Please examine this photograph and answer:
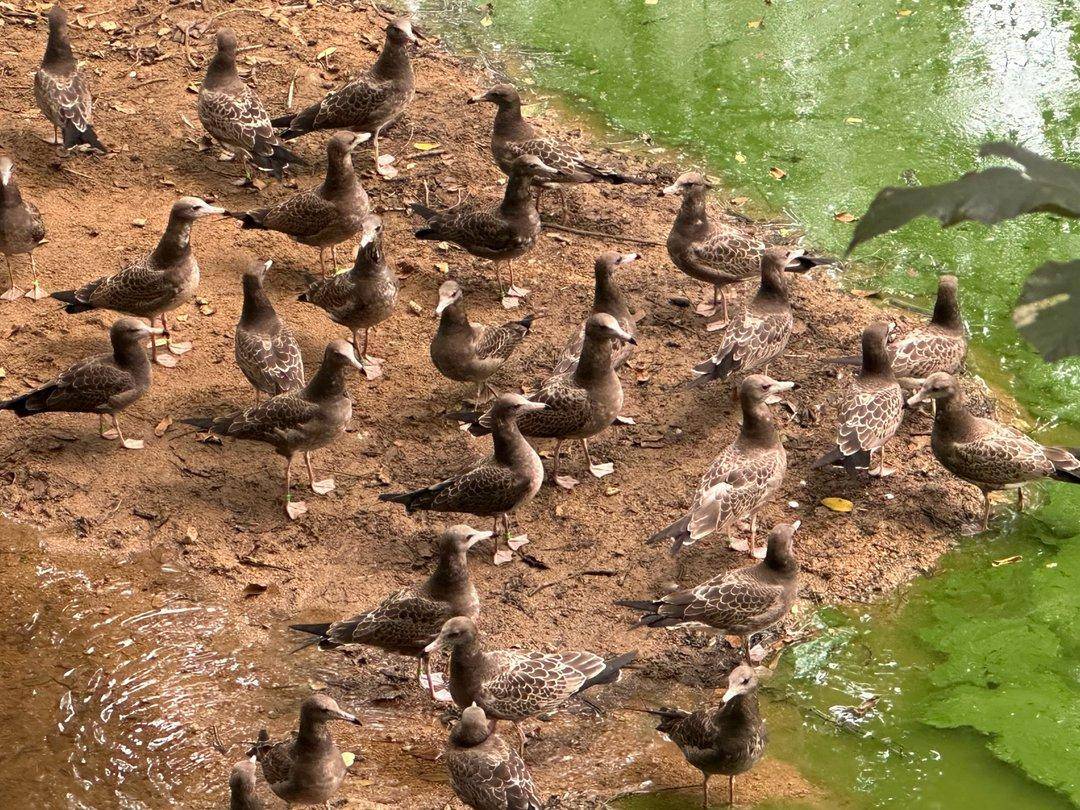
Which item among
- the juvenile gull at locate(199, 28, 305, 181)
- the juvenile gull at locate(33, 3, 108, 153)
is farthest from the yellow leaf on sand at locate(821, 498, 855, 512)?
the juvenile gull at locate(33, 3, 108, 153)

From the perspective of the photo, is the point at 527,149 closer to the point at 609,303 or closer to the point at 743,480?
the point at 609,303

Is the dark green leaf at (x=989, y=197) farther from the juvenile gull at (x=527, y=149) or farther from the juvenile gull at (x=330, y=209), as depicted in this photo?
the juvenile gull at (x=527, y=149)

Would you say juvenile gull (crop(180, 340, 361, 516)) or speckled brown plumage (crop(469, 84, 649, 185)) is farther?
speckled brown plumage (crop(469, 84, 649, 185))

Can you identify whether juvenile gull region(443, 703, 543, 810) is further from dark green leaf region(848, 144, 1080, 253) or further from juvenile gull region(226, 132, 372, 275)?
juvenile gull region(226, 132, 372, 275)

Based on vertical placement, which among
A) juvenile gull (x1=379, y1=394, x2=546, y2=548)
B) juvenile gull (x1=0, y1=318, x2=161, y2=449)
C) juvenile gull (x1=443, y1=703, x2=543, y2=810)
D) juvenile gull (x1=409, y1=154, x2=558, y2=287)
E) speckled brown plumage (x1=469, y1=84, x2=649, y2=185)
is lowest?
juvenile gull (x1=0, y1=318, x2=161, y2=449)

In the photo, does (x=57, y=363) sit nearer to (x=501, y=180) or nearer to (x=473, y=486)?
(x=473, y=486)

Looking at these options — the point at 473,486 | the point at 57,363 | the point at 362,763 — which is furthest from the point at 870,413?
the point at 57,363

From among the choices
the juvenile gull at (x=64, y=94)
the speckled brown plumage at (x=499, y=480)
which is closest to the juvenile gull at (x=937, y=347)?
the speckled brown plumage at (x=499, y=480)
